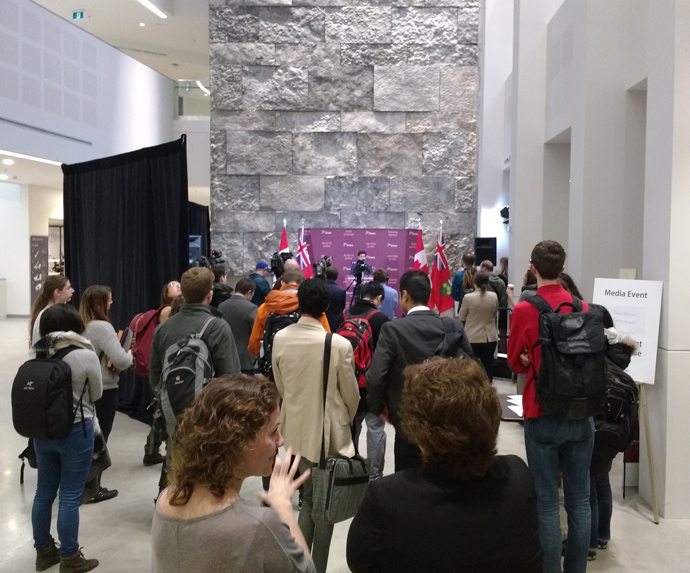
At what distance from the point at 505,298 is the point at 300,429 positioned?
525cm

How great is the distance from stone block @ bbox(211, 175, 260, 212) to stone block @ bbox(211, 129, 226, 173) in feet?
0.55

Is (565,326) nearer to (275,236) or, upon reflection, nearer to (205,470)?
(205,470)

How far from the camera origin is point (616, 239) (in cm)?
638

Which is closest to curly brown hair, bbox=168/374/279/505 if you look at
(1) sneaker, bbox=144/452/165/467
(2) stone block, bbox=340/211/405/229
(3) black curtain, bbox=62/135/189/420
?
(1) sneaker, bbox=144/452/165/467

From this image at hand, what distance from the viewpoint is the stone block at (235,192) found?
12312 millimetres

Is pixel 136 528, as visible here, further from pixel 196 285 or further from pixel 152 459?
pixel 196 285

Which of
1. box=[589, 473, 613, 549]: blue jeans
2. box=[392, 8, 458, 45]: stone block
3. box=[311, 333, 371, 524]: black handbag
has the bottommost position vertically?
box=[589, 473, 613, 549]: blue jeans

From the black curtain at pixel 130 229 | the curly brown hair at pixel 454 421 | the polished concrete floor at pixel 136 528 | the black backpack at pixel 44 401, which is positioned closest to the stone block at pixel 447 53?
the black curtain at pixel 130 229

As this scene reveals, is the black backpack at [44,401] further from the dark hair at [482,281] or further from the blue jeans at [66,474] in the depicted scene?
the dark hair at [482,281]

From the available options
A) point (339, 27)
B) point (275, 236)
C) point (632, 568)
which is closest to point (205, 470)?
point (632, 568)

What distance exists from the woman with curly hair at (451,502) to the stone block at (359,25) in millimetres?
11467

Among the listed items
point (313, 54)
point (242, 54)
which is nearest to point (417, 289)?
point (313, 54)

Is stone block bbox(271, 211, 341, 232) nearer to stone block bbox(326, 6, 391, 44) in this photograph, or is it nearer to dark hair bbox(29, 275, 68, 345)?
stone block bbox(326, 6, 391, 44)

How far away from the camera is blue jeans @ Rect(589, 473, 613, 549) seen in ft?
12.3
